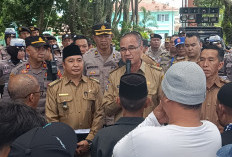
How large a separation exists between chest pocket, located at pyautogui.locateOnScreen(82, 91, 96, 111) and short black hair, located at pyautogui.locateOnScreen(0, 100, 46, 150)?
6.42 feet

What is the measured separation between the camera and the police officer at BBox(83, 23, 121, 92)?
193 inches

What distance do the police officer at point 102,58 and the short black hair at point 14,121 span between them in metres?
3.17

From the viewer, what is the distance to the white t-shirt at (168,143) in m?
1.60

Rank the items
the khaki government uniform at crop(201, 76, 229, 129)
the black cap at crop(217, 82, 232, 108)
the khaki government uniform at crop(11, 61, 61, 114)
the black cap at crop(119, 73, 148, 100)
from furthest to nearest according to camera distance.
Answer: the khaki government uniform at crop(11, 61, 61, 114) → the khaki government uniform at crop(201, 76, 229, 129) → the black cap at crop(119, 73, 148, 100) → the black cap at crop(217, 82, 232, 108)

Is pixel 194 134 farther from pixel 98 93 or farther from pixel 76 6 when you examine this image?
pixel 76 6

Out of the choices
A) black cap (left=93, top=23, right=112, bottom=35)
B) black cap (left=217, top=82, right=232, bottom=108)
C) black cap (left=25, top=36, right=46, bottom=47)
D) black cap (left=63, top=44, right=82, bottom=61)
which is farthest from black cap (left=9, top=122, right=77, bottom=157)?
black cap (left=93, top=23, right=112, bottom=35)

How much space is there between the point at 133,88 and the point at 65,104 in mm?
1346

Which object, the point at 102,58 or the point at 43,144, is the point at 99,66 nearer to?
the point at 102,58

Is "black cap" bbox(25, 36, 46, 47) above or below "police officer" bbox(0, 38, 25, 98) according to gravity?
above

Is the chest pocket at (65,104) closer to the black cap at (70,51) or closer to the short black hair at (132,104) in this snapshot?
the black cap at (70,51)

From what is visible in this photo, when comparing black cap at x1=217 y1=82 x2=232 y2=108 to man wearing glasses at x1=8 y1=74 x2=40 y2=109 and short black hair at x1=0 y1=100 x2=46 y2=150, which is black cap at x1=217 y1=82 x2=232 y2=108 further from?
man wearing glasses at x1=8 y1=74 x2=40 y2=109

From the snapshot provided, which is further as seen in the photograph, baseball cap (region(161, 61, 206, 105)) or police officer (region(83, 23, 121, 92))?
police officer (region(83, 23, 121, 92))

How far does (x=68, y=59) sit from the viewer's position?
3.81 m

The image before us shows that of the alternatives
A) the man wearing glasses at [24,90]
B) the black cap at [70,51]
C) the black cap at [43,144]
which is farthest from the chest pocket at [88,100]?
the black cap at [43,144]
